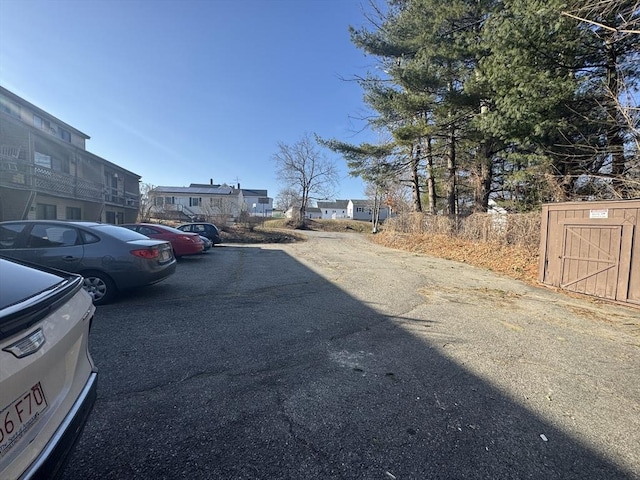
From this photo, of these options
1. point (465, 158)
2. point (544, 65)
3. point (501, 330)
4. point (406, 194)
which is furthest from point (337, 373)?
point (406, 194)

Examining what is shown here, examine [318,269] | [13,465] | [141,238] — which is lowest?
[318,269]

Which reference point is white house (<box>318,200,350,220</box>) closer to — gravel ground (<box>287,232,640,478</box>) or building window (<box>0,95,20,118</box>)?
building window (<box>0,95,20,118</box>)

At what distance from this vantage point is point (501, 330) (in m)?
4.80

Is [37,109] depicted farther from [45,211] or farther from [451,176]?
[451,176]

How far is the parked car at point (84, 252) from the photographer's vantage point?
537cm

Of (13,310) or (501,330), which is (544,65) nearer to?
(501,330)

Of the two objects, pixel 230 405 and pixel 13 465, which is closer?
pixel 13 465

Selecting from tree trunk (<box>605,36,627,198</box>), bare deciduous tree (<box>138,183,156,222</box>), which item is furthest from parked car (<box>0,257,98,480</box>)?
bare deciduous tree (<box>138,183,156,222</box>)

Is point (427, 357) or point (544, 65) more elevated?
point (544, 65)

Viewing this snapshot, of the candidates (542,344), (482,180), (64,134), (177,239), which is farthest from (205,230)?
(542,344)

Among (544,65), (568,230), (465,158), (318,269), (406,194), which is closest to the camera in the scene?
(568,230)

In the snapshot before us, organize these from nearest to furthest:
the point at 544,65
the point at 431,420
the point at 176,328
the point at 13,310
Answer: the point at 13,310 < the point at 431,420 < the point at 176,328 < the point at 544,65

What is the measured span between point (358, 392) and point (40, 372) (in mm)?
2394

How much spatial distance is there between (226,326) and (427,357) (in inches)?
112
